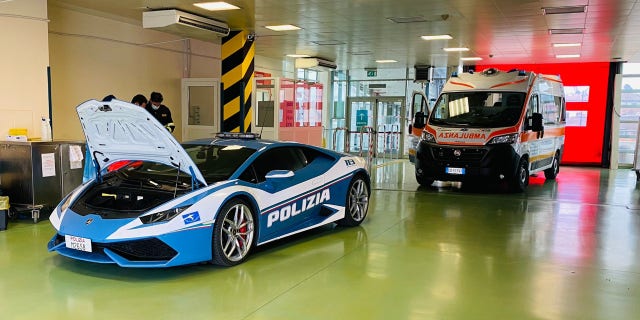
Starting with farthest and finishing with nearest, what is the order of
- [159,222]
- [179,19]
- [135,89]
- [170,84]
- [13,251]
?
[170,84] → [135,89] → [179,19] → [13,251] → [159,222]

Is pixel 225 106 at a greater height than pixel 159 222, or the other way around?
pixel 225 106

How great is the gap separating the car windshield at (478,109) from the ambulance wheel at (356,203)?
400cm

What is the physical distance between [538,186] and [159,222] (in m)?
9.06

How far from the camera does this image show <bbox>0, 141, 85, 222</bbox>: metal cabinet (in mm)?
6652

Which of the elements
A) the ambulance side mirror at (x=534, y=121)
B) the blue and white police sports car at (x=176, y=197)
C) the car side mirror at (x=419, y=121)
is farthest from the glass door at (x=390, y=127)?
the blue and white police sports car at (x=176, y=197)

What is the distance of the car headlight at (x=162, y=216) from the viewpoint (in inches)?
168

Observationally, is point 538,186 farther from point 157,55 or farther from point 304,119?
point 157,55

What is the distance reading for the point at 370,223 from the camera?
22.5ft

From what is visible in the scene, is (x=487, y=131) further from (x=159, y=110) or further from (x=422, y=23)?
(x=159, y=110)

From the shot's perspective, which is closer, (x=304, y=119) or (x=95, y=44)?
(x=95, y=44)

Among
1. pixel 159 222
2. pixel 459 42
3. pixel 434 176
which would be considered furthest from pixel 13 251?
pixel 459 42

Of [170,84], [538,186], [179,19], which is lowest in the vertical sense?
[538,186]

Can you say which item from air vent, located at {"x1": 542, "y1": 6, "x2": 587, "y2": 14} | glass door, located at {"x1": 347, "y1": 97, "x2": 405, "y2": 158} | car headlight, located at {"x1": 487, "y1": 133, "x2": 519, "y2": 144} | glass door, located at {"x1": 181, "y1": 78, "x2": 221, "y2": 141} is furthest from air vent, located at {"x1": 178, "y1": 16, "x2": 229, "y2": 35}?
glass door, located at {"x1": 347, "y1": 97, "x2": 405, "y2": 158}

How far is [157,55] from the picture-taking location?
38.6 ft
